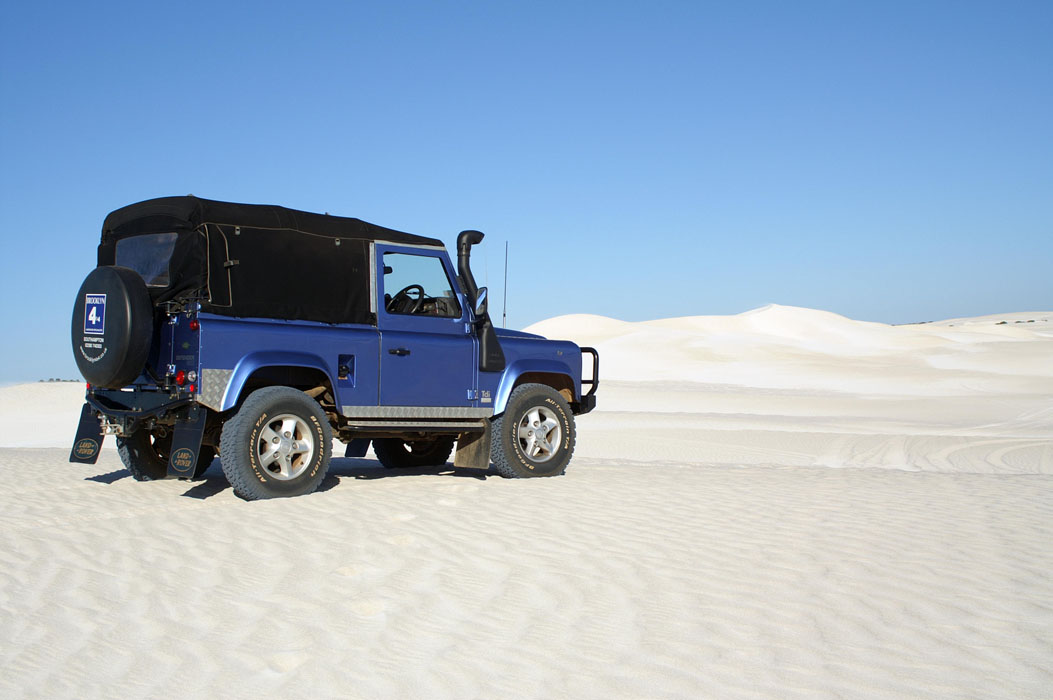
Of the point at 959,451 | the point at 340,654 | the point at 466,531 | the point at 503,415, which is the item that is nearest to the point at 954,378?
the point at 959,451

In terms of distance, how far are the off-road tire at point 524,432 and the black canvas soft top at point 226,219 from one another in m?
2.13

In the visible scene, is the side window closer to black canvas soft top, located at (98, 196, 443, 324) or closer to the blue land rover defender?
the blue land rover defender

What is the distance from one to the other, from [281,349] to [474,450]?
102 inches

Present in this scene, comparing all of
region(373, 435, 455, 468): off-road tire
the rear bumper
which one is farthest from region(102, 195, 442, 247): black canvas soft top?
region(373, 435, 455, 468): off-road tire

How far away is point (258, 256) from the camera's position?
29.0 ft

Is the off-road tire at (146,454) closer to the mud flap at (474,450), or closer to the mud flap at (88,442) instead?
the mud flap at (88,442)

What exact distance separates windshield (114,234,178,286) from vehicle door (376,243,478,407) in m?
1.95

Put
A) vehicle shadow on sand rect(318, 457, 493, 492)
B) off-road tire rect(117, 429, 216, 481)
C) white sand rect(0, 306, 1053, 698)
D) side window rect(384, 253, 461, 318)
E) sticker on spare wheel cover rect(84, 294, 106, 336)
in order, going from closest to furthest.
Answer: white sand rect(0, 306, 1053, 698)
sticker on spare wheel cover rect(84, 294, 106, 336)
side window rect(384, 253, 461, 318)
off-road tire rect(117, 429, 216, 481)
vehicle shadow on sand rect(318, 457, 493, 492)

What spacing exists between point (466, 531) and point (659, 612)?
234cm

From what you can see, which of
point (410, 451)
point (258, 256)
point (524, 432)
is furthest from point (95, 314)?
point (410, 451)

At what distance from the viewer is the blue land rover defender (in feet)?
27.5

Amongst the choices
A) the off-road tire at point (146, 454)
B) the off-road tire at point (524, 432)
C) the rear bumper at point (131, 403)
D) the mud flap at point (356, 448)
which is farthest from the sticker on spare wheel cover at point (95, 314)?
Answer: the off-road tire at point (524, 432)

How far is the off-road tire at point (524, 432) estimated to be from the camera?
10414 mm

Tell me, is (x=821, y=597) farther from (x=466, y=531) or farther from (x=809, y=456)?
(x=809, y=456)
